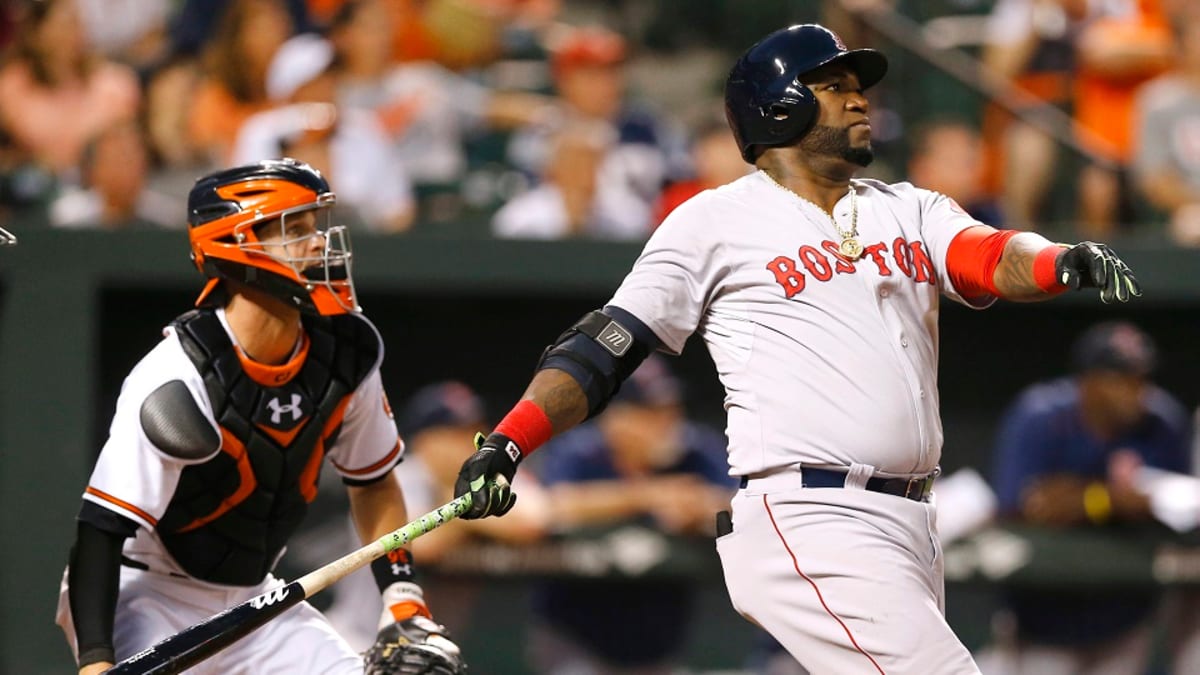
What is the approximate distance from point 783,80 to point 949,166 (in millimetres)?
4052

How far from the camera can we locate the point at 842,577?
3.52 meters

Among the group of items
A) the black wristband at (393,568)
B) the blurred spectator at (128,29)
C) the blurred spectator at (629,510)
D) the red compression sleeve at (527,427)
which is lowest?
the blurred spectator at (629,510)

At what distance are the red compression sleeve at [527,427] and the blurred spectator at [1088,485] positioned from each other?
160 inches

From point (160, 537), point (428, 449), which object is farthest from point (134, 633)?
point (428, 449)

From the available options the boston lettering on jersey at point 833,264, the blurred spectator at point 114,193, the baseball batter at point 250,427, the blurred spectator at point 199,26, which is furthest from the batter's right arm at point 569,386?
the blurred spectator at point 199,26

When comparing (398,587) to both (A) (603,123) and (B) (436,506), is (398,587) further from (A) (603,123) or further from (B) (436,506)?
(A) (603,123)

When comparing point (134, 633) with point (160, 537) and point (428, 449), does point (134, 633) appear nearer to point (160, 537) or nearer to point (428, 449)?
point (160, 537)

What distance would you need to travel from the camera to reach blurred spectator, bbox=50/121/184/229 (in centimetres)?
718

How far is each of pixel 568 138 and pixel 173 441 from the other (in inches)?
156

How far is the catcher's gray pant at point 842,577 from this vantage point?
3457 mm

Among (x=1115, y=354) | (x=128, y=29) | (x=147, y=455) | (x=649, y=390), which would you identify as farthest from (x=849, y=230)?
(x=128, y=29)

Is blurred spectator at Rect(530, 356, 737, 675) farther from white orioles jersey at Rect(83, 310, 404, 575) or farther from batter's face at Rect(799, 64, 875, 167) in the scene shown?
batter's face at Rect(799, 64, 875, 167)

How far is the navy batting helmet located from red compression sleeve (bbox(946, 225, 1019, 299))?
42 centimetres

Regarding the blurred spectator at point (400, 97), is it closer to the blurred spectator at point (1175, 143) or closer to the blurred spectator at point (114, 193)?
the blurred spectator at point (114, 193)
